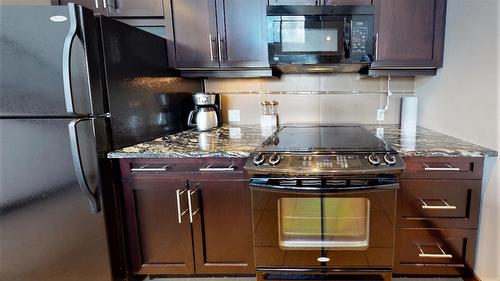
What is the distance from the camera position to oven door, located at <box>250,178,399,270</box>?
127 centimetres

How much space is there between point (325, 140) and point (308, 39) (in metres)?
0.62

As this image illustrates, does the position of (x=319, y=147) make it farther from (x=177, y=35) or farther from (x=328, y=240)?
(x=177, y=35)

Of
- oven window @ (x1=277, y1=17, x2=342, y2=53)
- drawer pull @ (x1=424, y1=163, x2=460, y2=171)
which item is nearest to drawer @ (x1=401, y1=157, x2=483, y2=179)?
drawer pull @ (x1=424, y1=163, x2=460, y2=171)

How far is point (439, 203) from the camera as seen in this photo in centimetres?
140

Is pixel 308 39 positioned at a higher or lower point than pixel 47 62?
higher

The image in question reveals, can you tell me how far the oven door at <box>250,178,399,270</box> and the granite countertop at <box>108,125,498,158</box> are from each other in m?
0.25

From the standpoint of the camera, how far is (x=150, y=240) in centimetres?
154

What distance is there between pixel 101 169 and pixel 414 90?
87.9 inches

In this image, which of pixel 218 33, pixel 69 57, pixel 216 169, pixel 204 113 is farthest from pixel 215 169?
pixel 218 33

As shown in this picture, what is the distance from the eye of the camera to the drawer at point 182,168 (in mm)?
1434

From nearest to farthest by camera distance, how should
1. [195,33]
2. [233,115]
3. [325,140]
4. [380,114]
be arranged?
[325,140], [195,33], [380,114], [233,115]

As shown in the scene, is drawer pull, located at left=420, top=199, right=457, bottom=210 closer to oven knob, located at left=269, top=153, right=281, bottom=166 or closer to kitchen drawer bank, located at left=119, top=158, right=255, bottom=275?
oven knob, located at left=269, top=153, right=281, bottom=166

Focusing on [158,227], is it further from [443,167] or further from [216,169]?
[443,167]

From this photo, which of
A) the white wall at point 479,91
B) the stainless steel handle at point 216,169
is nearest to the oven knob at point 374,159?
→ the white wall at point 479,91
